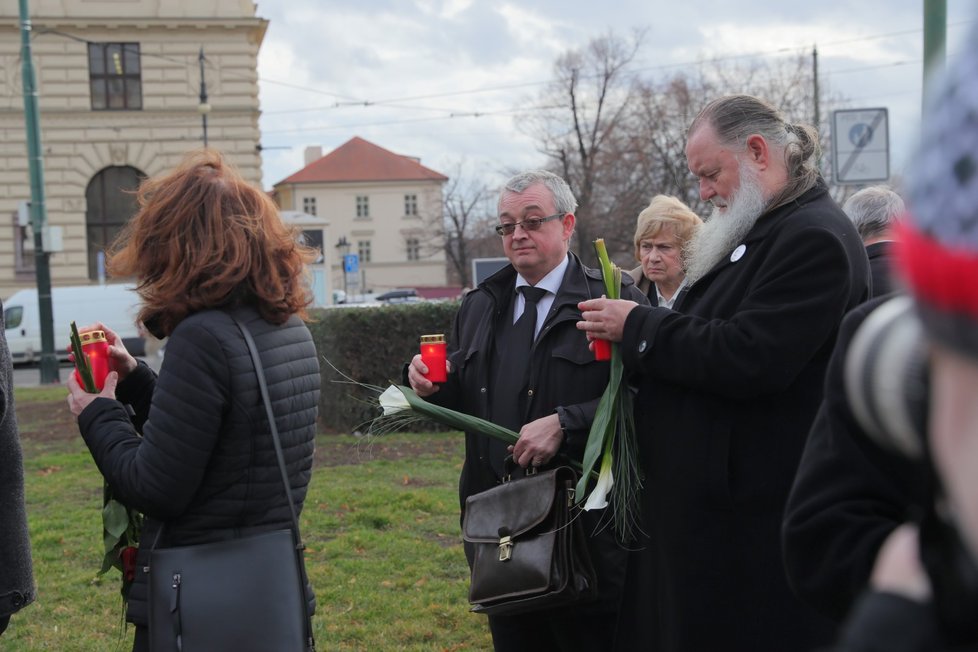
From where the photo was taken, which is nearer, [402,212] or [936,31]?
[936,31]

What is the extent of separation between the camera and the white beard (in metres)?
3.23

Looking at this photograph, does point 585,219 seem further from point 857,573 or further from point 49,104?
point 857,573

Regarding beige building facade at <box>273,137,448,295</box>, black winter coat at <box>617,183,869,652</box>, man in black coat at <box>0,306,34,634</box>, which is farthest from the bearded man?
beige building facade at <box>273,137,448,295</box>

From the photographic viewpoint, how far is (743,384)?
9.73 feet

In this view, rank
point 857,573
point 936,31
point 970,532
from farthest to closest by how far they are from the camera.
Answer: point 936,31 < point 857,573 < point 970,532

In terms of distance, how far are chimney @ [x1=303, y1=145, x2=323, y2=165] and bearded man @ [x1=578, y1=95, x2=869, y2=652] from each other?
324ft

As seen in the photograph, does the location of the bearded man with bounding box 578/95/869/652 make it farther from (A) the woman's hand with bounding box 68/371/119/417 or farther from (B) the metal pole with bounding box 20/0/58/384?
(B) the metal pole with bounding box 20/0/58/384

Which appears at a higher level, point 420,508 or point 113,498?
point 113,498

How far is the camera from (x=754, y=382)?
2959 mm

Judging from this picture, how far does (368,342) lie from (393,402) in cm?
820

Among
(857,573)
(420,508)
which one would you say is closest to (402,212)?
(420,508)

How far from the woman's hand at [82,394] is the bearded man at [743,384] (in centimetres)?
151

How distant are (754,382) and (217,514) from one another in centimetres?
148

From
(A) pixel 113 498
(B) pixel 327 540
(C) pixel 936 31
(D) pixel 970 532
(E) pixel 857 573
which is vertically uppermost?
(C) pixel 936 31
